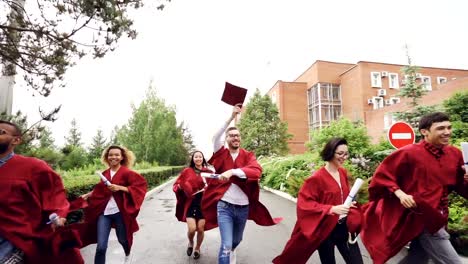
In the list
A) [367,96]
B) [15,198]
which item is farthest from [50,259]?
[367,96]

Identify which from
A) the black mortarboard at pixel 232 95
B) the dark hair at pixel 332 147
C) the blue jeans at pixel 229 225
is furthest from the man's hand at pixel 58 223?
the dark hair at pixel 332 147

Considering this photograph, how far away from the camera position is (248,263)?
18.2ft

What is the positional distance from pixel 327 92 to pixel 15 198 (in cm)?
4627

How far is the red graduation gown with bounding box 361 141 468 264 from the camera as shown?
9.43ft

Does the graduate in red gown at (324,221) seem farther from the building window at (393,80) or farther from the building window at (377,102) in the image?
the building window at (393,80)

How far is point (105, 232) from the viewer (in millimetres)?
4227

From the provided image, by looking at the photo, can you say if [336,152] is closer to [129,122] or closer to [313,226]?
[313,226]

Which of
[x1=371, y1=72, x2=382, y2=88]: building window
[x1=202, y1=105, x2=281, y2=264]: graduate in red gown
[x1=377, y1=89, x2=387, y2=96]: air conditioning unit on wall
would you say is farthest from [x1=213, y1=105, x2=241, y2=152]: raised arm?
[x1=371, y1=72, x2=382, y2=88]: building window

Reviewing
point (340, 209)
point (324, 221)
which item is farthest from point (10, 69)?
point (340, 209)

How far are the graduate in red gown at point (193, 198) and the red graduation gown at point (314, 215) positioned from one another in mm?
2532

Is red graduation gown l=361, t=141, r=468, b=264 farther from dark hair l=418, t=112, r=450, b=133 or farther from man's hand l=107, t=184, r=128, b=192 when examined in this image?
man's hand l=107, t=184, r=128, b=192

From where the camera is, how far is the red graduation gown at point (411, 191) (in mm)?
2875

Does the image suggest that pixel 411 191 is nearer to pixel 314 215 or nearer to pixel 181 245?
pixel 314 215

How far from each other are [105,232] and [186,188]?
80.9 inches
